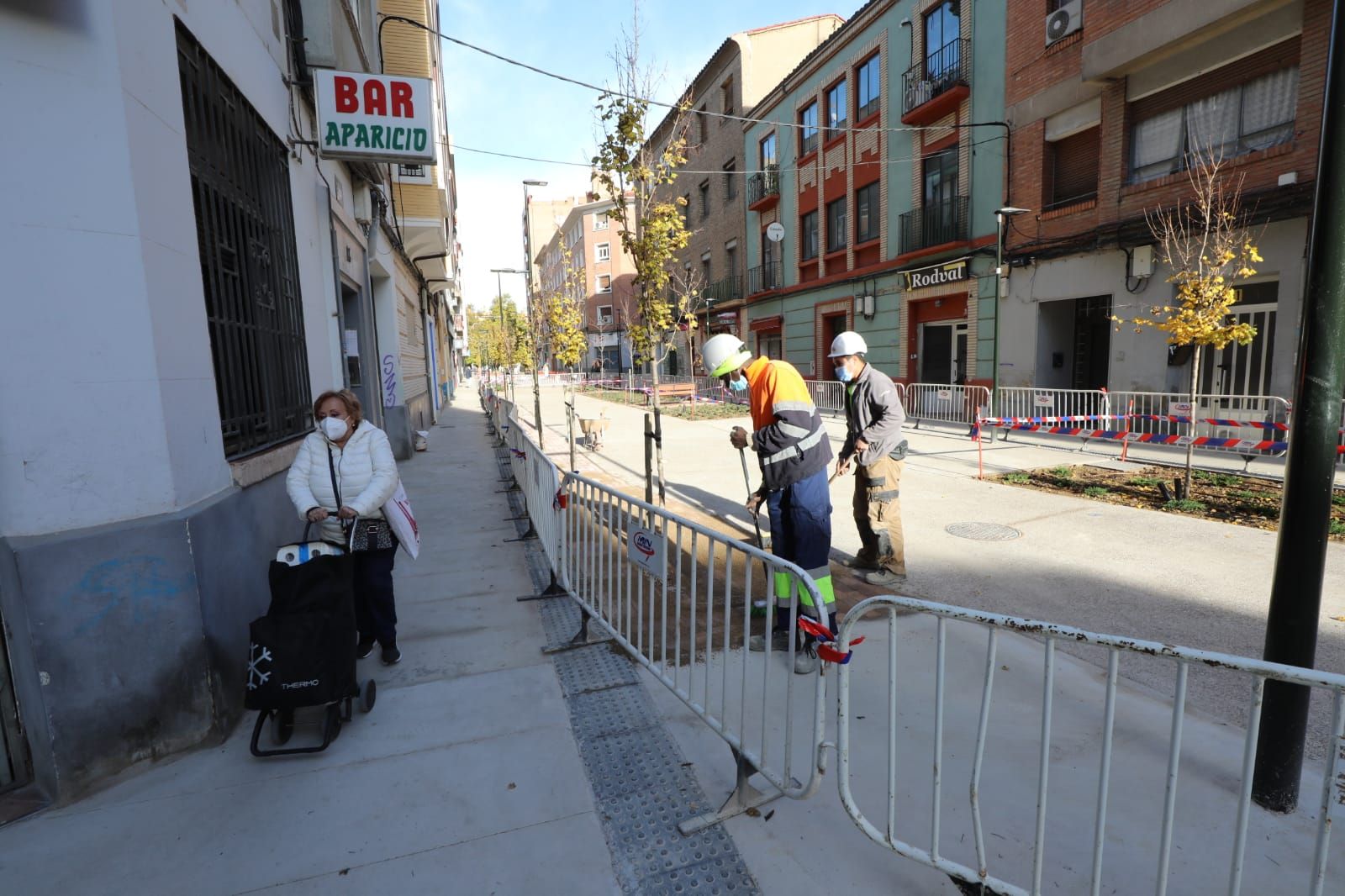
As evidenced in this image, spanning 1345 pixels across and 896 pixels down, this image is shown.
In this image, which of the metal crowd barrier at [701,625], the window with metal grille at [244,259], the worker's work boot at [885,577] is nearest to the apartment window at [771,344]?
the worker's work boot at [885,577]

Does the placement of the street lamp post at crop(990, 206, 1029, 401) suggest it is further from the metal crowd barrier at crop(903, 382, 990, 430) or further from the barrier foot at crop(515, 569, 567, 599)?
the barrier foot at crop(515, 569, 567, 599)

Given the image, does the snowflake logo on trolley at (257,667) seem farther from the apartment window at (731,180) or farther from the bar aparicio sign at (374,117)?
the apartment window at (731,180)

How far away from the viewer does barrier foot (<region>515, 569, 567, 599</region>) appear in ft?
16.8

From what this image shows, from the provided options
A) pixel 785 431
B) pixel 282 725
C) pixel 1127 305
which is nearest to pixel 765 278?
pixel 1127 305

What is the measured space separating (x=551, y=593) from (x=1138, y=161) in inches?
570

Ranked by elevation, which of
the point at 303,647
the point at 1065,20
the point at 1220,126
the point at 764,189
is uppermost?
the point at 1065,20

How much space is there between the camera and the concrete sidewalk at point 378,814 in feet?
7.85

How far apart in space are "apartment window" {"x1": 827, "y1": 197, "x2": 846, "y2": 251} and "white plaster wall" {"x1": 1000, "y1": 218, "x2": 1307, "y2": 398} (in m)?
8.07

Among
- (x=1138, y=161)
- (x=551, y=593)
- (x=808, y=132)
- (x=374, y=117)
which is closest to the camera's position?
(x=551, y=593)

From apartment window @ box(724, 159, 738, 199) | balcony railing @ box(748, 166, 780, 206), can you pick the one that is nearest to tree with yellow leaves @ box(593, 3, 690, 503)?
balcony railing @ box(748, 166, 780, 206)

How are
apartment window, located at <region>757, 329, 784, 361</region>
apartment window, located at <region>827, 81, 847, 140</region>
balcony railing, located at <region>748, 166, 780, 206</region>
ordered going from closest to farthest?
apartment window, located at <region>827, 81, 847, 140</region> → balcony railing, located at <region>748, 166, 780, 206</region> → apartment window, located at <region>757, 329, 784, 361</region>

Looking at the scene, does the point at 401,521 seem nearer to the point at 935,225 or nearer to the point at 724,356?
the point at 724,356

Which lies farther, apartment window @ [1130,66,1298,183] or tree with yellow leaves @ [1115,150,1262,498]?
apartment window @ [1130,66,1298,183]

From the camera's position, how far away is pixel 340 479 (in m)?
3.72
